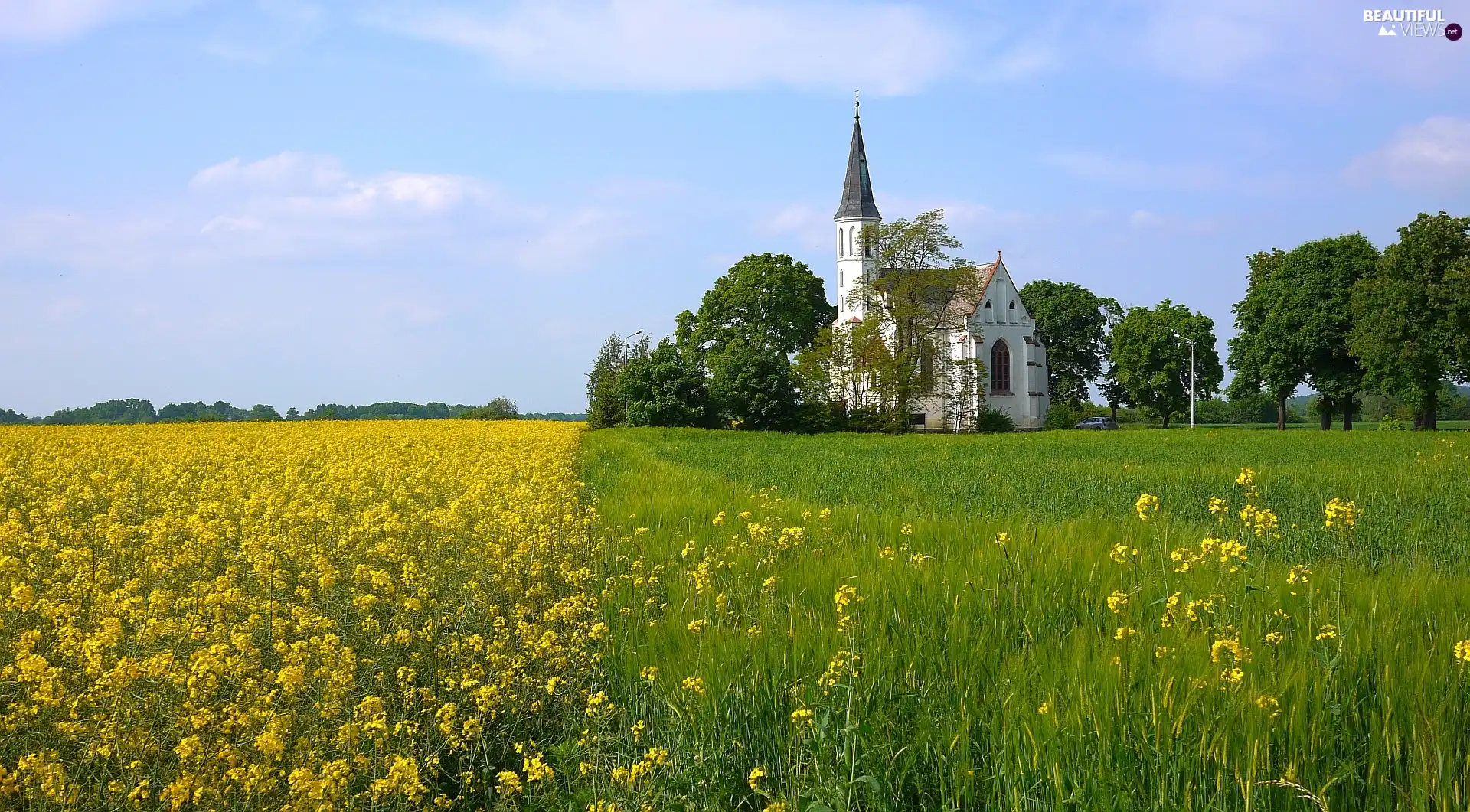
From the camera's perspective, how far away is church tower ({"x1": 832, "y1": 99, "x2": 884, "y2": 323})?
73.8 m

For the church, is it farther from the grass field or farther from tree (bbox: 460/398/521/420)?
the grass field

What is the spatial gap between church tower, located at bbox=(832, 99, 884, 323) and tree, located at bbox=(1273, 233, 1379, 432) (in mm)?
29448

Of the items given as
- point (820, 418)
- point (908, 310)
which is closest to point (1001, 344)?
point (908, 310)

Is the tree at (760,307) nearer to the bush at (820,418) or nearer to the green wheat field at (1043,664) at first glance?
the bush at (820,418)

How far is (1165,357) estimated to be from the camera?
68.6 meters

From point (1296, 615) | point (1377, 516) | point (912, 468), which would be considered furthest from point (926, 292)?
point (1296, 615)

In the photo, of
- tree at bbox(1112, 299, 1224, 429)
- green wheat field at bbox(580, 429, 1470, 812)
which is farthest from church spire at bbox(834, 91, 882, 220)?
green wheat field at bbox(580, 429, 1470, 812)

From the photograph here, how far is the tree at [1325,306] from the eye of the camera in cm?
5019

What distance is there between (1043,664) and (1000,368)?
66.0 m

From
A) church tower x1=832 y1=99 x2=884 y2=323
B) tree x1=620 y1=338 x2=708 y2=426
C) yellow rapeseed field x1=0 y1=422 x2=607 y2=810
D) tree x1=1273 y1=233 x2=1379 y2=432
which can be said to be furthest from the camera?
church tower x1=832 y1=99 x2=884 y2=323

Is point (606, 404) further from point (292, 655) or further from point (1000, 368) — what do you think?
point (292, 655)

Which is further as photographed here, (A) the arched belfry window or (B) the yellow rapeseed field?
(A) the arched belfry window

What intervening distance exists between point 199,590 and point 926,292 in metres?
52.6

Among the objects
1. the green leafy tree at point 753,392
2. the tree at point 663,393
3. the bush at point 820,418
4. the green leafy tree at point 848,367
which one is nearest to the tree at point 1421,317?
the green leafy tree at point 848,367
